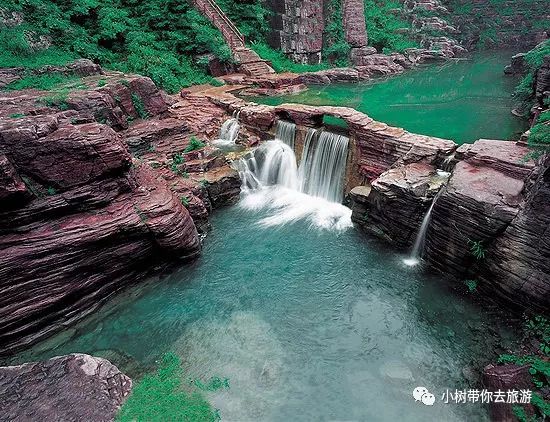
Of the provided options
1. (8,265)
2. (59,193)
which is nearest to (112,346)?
(8,265)

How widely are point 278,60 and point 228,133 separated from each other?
549 inches

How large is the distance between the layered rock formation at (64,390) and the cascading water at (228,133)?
1093 centimetres

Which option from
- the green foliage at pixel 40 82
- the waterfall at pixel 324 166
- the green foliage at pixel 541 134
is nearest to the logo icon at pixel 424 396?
the green foliage at pixel 541 134

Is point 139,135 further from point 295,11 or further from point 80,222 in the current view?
point 295,11

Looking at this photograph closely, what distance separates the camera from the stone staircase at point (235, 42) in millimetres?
24047

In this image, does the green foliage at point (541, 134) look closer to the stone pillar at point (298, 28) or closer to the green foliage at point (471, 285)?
the green foliage at point (471, 285)

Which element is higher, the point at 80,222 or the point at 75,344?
the point at 80,222

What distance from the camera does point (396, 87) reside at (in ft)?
81.8

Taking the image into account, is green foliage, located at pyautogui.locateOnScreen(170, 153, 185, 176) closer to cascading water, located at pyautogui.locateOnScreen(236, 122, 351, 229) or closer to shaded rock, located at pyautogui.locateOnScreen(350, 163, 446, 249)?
cascading water, located at pyautogui.locateOnScreen(236, 122, 351, 229)

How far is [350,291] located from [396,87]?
2024cm

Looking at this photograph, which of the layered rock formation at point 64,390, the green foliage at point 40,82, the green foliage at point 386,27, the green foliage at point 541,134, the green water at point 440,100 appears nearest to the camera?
the layered rock formation at point 64,390

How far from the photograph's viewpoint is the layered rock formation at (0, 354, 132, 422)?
18.8 feet

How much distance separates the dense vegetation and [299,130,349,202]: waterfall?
1108 cm

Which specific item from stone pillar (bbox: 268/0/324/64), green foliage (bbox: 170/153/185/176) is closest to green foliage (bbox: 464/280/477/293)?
green foliage (bbox: 170/153/185/176)
